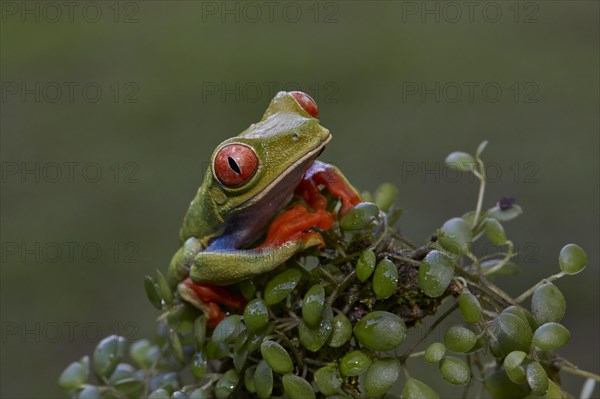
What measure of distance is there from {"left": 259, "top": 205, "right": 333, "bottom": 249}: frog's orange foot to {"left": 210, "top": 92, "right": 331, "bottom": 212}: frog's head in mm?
41

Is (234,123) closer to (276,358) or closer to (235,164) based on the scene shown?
(235,164)

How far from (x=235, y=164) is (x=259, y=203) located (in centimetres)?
8

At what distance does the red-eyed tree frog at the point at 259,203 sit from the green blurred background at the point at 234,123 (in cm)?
140

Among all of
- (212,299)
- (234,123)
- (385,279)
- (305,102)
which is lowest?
(234,123)

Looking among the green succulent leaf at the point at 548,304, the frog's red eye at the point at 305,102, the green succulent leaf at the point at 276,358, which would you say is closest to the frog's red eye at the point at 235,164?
the frog's red eye at the point at 305,102

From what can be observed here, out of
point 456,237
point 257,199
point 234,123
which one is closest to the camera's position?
point 456,237

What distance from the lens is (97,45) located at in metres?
3.69

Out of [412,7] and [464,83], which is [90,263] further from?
[412,7]

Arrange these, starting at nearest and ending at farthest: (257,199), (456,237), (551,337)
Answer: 1. (551,337)
2. (456,237)
3. (257,199)

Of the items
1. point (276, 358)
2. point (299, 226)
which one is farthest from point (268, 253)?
point (276, 358)

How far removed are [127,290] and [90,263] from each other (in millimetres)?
234

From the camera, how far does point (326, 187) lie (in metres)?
0.93

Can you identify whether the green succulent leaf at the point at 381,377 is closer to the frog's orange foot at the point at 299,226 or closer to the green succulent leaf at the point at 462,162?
the frog's orange foot at the point at 299,226

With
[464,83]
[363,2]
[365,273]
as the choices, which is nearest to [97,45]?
[363,2]
